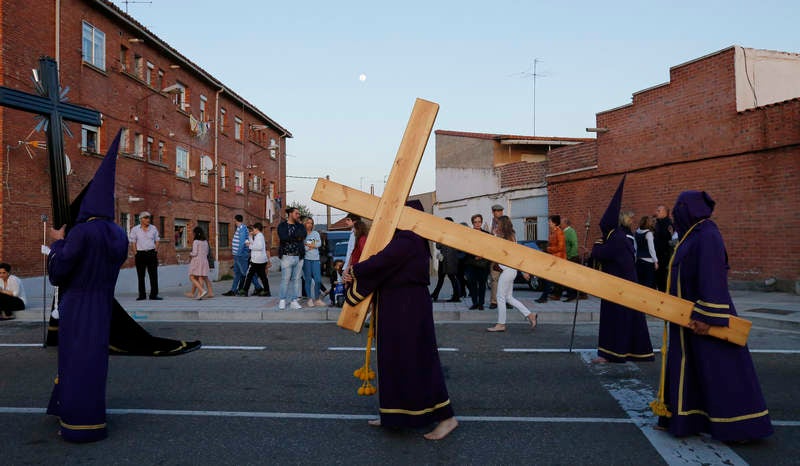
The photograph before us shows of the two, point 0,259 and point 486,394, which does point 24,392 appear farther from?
point 0,259

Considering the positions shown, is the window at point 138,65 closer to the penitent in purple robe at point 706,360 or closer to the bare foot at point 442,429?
the bare foot at point 442,429

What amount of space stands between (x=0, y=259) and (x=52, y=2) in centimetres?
764

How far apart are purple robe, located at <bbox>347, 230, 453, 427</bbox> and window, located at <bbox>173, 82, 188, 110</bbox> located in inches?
957

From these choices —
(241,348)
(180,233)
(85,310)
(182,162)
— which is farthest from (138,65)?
(85,310)

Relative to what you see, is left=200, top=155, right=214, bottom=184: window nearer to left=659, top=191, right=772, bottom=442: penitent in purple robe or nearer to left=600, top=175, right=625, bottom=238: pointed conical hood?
left=600, top=175, right=625, bottom=238: pointed conical hood

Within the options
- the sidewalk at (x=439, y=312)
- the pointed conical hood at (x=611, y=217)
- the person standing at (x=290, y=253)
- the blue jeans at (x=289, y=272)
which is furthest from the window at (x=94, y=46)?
the pointed conical hood at (x=611, y=217)

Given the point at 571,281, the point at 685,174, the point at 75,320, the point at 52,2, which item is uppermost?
the point at 52,2

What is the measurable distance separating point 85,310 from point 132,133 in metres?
20.1

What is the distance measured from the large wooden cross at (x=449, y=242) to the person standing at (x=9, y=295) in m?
9.79

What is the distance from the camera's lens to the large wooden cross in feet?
Answer: 13.0

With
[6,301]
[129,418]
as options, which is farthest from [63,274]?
[6,301]

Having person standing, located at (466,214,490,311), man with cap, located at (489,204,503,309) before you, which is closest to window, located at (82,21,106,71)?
person standing, located at (466,214,490,311)

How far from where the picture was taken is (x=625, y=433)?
4.52m

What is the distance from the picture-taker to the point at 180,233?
89.4ft
